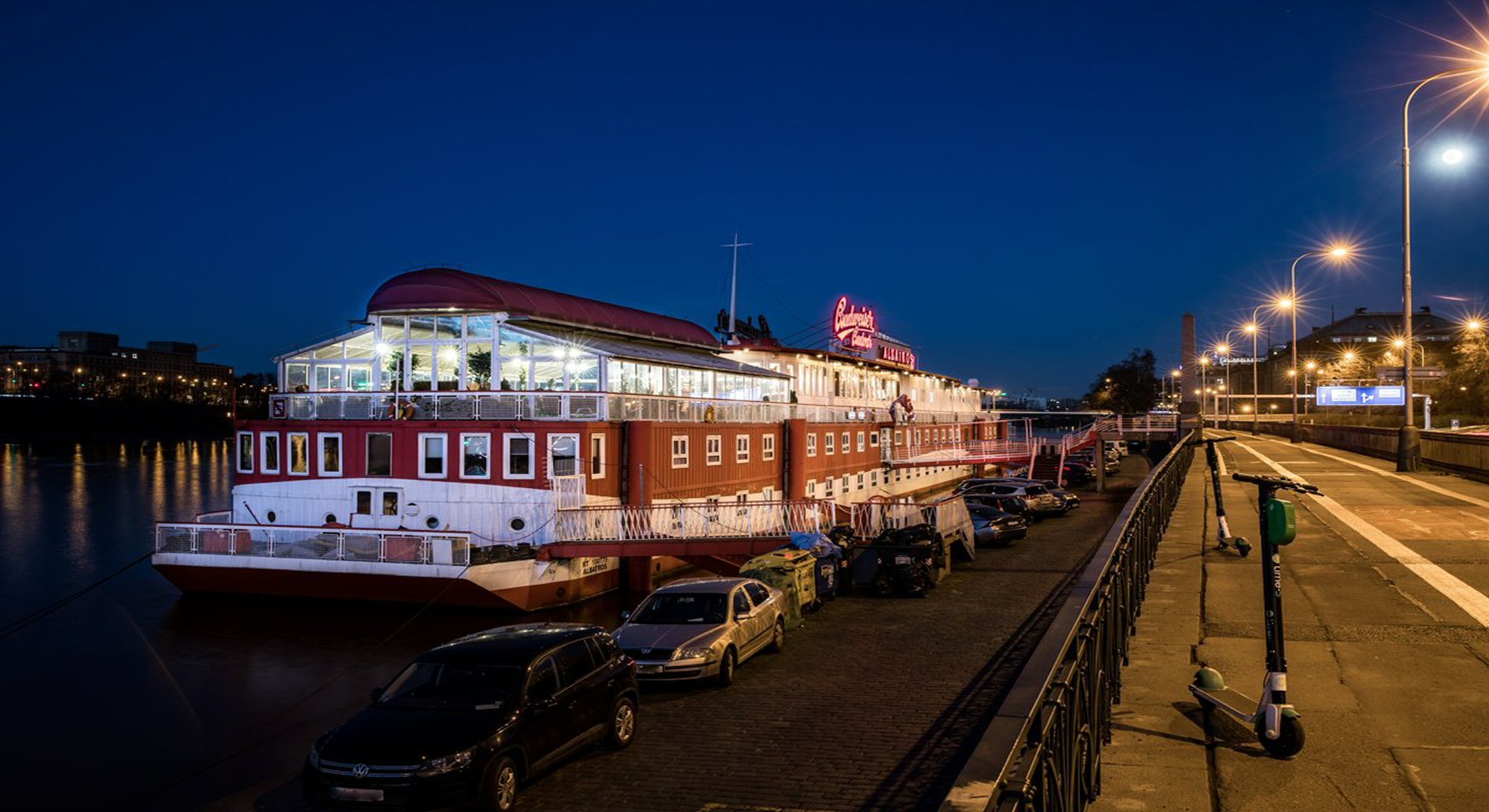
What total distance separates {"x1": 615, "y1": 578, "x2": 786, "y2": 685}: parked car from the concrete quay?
6.48 meters

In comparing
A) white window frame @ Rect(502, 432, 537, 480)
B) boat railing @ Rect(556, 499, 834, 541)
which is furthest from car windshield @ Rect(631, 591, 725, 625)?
white window frame @ Rect(502, 432, 537, 480)

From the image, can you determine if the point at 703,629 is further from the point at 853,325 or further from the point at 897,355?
the point at 897,355

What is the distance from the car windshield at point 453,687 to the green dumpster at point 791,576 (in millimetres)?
9395

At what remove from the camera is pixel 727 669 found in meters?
15.9

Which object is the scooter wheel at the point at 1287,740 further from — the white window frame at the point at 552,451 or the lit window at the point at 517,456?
the lit window at the point at 517,456

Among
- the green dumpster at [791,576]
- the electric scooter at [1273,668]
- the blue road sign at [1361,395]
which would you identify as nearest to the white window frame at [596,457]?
the green dumpster at [791,576]

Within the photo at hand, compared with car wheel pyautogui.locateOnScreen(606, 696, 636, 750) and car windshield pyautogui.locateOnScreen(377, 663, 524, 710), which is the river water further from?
car wheel pyautogui.locateOnScreen(606, 696, 636, 750)

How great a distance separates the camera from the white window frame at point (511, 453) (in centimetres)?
3025

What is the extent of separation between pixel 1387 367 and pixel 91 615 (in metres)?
48.5

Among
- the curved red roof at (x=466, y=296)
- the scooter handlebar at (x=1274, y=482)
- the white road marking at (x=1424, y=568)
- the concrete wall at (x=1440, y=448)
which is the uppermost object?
the curved red roof at (x=466, y=296)

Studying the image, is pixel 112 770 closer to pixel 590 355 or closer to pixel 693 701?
pixel 693 701

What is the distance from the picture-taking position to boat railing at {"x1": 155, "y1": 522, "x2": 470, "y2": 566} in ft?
91.1

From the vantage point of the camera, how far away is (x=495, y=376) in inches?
1345

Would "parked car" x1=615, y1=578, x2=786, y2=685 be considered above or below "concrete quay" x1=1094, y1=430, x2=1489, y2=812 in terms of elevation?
below
